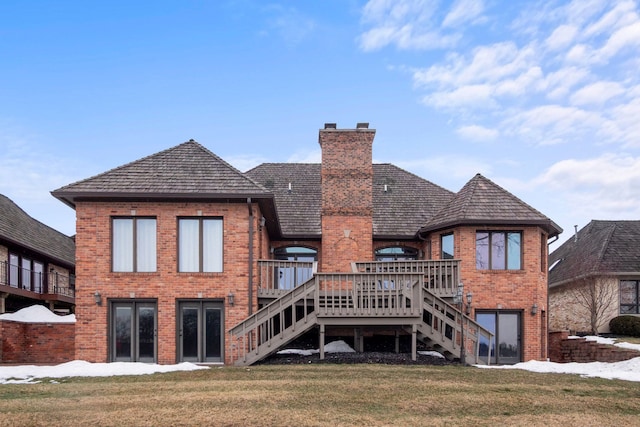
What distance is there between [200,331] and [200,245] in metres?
2.50

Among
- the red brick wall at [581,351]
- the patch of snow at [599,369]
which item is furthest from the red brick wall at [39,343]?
the red brick wall at [581,351]

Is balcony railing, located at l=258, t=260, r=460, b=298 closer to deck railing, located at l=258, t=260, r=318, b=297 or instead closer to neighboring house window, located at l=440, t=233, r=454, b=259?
deck railing, located at l=258, t=260, r=318, b=297

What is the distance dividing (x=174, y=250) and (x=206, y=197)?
1836 mm

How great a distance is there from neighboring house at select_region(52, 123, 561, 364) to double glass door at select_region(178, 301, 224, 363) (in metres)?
0.03

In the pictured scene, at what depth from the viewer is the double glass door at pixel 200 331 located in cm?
1778

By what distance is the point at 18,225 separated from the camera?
98.5ft

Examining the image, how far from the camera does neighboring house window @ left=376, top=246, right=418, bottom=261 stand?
23281 millimetres

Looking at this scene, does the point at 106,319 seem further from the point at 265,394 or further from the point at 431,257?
the point at 431,257

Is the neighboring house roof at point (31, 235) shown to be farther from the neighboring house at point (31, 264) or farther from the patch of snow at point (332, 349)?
the patch of snow at point (332, 349)

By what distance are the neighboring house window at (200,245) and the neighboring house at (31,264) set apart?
11664 millimetres

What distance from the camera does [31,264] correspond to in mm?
30734

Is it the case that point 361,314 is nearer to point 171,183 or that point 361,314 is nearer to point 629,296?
point 171,183

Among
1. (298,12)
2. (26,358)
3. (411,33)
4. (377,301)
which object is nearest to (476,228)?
(377,301)

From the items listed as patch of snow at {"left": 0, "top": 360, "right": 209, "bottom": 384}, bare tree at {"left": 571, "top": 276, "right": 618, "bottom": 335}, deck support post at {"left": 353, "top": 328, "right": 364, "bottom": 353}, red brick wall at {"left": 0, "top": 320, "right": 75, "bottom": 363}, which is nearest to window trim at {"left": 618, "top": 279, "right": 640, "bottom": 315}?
bare tree at {"left": 571, "top": 276, "right": 618, "bottom": 335}
